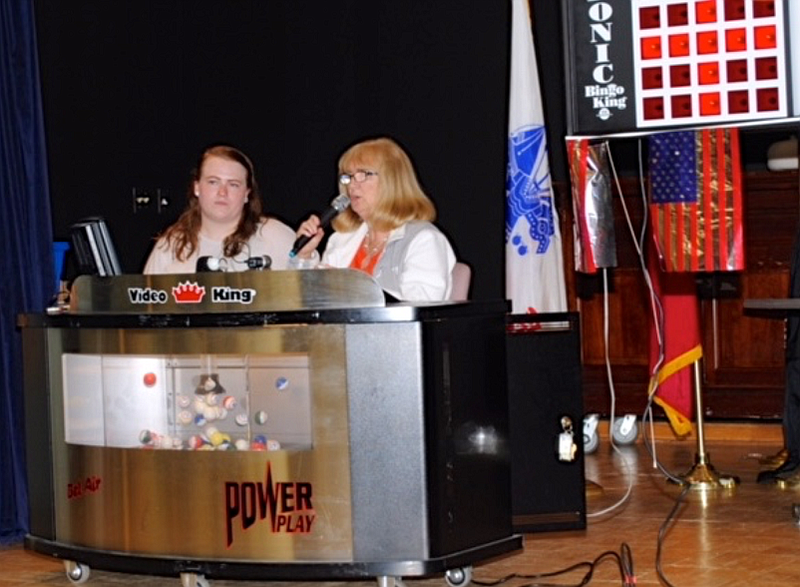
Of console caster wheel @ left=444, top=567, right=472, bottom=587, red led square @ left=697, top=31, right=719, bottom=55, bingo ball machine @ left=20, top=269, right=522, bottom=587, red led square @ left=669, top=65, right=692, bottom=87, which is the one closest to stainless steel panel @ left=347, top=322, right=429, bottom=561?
bingo ball machine @ left=20, top=269, right=522, bottom=587

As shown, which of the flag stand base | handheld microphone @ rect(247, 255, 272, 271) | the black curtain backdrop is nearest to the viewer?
handheld microphone @ rect(247, 255, 272, 271)

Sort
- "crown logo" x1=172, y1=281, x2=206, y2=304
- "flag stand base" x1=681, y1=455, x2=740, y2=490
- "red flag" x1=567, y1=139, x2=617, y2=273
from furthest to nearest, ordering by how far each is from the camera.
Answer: "flag stand base" x1=681, y1=455, x2=740, y2=490 → "red flag" x1=567, y1=139, x2=617, y2=273 → "crown logo" x1=172, y1=281, x2=206, y2=304

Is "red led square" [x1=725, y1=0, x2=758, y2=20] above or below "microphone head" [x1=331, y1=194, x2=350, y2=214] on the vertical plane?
above

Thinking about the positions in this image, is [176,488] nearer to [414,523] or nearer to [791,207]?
[414,523]

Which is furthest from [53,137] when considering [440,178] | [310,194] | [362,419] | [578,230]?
[362,419]

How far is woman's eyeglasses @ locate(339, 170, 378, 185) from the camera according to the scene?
182 inches

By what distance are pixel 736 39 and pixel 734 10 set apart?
88 mm

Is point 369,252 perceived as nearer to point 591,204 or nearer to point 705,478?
point 591,204

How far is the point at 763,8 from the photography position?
4.47 m

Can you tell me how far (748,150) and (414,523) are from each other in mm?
4624

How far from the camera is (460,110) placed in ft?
27.8

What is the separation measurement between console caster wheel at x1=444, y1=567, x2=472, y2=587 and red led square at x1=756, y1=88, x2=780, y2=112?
1.65 m

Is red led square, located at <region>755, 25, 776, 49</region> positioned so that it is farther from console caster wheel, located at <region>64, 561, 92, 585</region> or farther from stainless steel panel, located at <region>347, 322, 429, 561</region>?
console caster wheel, located at <region>64, 561, 92, 585</region>

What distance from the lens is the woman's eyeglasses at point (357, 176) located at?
4625mm
